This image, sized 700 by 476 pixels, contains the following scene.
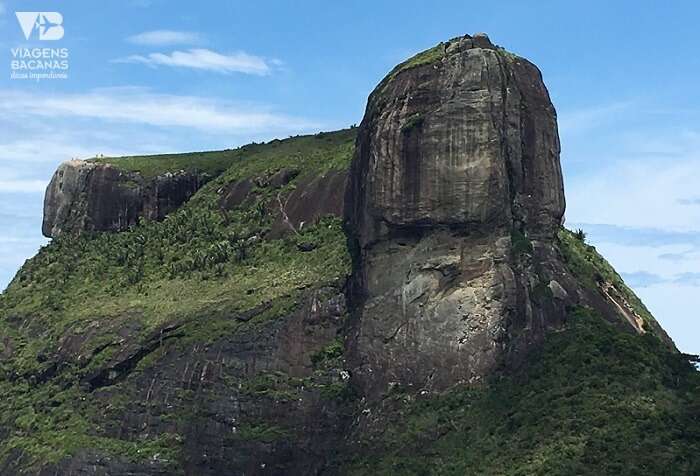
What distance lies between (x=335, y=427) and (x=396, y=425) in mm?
5130

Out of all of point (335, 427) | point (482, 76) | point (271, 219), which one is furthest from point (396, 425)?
point (271, 219)

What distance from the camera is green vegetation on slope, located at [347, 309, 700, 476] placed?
64188 millimetres

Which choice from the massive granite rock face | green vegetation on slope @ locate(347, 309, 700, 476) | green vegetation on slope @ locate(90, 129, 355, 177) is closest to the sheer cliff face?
green vegetation on slope @ locate(347, 309, 700, 476)

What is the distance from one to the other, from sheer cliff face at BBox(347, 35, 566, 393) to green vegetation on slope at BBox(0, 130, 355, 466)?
7.63m

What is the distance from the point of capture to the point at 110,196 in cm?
11838

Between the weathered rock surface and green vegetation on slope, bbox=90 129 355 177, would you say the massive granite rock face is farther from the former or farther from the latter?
the weathered rock surface

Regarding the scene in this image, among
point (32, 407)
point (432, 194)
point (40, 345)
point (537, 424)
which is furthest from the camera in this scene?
point (40, 345)

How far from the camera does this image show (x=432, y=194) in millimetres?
79062

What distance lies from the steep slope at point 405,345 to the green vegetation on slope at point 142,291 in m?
0.28

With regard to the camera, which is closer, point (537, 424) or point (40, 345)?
point (537, 424)

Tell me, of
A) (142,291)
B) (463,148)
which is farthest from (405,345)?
(142,291)

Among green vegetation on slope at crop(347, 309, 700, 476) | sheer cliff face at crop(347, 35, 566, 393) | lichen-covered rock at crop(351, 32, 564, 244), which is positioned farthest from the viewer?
lichen-covered rock at crop(351, 32, 564, 244)

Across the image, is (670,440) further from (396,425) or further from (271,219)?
(271,219)

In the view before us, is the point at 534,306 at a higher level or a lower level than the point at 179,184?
lower
